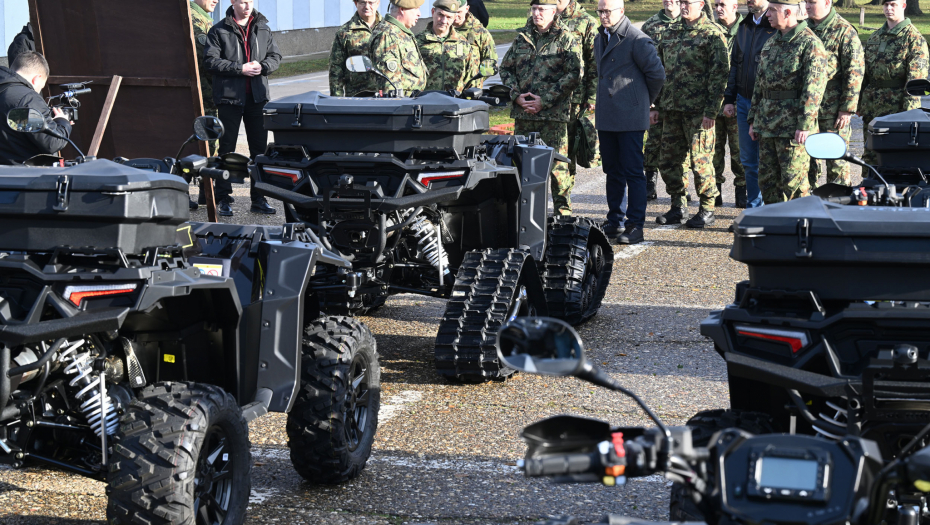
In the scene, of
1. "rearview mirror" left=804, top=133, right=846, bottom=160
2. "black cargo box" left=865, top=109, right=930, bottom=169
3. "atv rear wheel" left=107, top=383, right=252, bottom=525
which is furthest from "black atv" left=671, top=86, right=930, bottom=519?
"black cargo box" left=865, top=109, right=930, bottom=169

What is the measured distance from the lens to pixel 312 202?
20.1ft

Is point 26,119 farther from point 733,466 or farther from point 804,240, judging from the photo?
point 733,466

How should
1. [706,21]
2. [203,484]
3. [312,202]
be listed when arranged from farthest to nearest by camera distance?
[706,21], [312,202], [203,484]

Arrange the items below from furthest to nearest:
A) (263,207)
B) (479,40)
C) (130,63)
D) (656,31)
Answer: (479,40)
(656,31)
(263,207)
(130,63)

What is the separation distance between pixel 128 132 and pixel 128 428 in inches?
274

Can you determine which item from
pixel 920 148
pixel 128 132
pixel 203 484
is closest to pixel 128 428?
pixel 203 484

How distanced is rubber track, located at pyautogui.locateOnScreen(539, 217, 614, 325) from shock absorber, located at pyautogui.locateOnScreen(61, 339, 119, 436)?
3763 mm

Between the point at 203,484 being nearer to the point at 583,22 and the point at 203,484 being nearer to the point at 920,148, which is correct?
the point at 920,148

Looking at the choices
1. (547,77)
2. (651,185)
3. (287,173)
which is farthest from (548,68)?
(287,173)

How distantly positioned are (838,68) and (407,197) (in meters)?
5.36

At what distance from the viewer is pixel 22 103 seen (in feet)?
21.5

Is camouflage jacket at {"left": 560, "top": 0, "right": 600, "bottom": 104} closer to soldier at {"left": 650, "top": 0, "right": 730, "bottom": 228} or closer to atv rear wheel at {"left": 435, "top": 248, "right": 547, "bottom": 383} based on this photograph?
soldier at {"left": 650, "top": 0, "right": 730, "bottom": 228}

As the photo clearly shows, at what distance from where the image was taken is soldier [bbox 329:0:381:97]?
10008mm

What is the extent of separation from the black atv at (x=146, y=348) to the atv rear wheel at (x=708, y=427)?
1485mm
